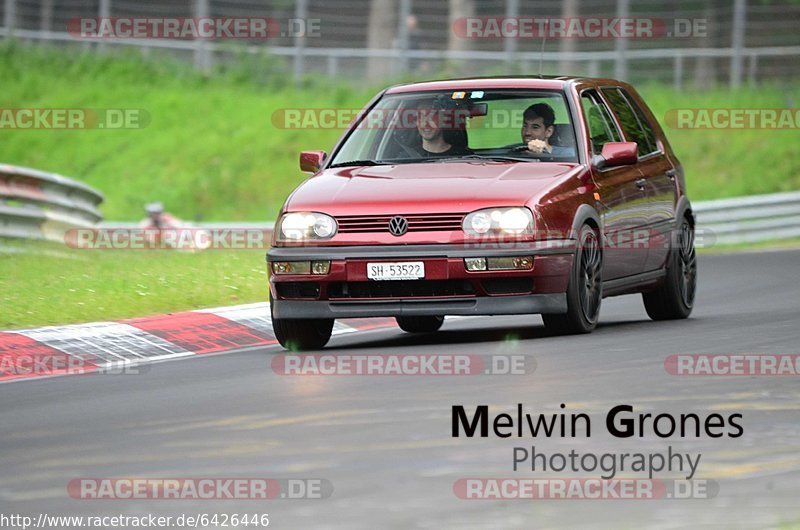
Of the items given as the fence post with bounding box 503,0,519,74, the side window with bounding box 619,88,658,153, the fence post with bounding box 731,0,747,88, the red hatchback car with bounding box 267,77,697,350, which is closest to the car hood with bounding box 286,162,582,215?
the red hatchback car with bounding box 267,77,697,350

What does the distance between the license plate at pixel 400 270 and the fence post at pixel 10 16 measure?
2773cm

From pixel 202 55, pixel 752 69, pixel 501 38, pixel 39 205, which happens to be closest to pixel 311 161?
pixel 39 205

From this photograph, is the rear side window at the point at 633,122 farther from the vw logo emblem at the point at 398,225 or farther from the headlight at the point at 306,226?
the headlight at the point at 306,226

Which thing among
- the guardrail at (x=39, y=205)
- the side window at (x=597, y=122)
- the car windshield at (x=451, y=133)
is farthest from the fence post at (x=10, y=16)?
the side window at (x=597, y=122)

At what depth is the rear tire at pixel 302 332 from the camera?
12203 mm

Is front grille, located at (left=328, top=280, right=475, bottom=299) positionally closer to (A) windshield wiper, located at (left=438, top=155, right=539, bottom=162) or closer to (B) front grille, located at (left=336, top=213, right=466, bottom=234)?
(B) front grille, located at (left=336, top=213, right=466, bottom=234)

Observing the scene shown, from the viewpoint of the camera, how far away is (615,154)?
41.3 feet

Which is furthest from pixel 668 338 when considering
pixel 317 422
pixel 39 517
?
pixel 39 517

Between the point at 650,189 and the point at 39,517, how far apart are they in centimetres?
→ 768

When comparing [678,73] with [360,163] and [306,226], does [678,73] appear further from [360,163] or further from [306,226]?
[306,226]

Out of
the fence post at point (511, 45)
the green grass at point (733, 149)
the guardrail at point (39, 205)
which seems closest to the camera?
the guardrail at point (39, 205)

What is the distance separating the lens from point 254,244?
966 inches

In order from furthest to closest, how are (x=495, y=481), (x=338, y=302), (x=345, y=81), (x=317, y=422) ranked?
(x=345, y=81)
(x=338, y=302)
(x=317, y=422)
(x=495, y=481)

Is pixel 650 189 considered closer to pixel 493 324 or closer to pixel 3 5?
pixel 493 324
